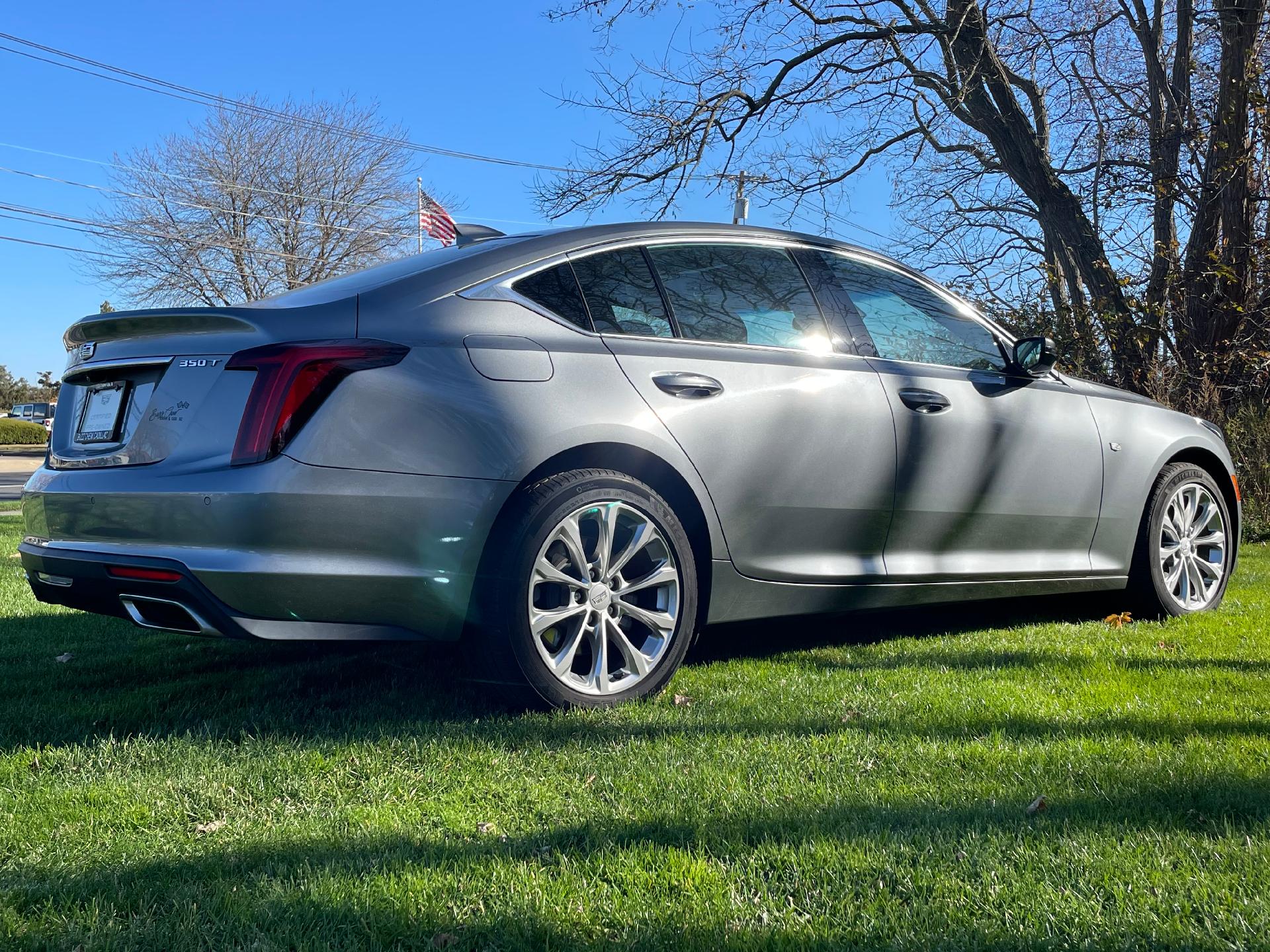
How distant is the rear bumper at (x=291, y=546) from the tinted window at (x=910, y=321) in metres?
2.01

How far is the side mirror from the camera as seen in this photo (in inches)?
191

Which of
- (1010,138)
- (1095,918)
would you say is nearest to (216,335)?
(1095,918)

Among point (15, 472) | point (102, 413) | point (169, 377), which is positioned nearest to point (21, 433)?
point (15, 472)

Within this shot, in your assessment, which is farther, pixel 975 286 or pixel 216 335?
pixel 975 286

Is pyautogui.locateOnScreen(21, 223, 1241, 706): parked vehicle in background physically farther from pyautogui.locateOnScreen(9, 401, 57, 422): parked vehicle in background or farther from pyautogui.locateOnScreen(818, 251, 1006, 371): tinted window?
pyautogui.locateOnScreen(9, 401, 57, 422): parked vehicle in background

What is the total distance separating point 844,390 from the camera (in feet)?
13.7

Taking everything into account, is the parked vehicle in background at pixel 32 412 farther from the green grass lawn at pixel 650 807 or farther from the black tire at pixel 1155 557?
the black tire at pixel 1155 557

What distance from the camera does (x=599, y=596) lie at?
3518mm

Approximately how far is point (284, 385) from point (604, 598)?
1.21 meters

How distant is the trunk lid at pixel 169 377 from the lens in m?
3.12

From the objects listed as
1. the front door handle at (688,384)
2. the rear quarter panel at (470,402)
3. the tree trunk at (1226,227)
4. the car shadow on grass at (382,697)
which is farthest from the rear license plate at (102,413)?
the tree trunk at (1226,227)

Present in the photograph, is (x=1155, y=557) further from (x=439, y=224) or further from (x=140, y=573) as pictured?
(x=439, y=224)

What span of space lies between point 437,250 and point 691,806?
2285mm

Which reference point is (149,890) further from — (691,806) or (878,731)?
(878,731)
